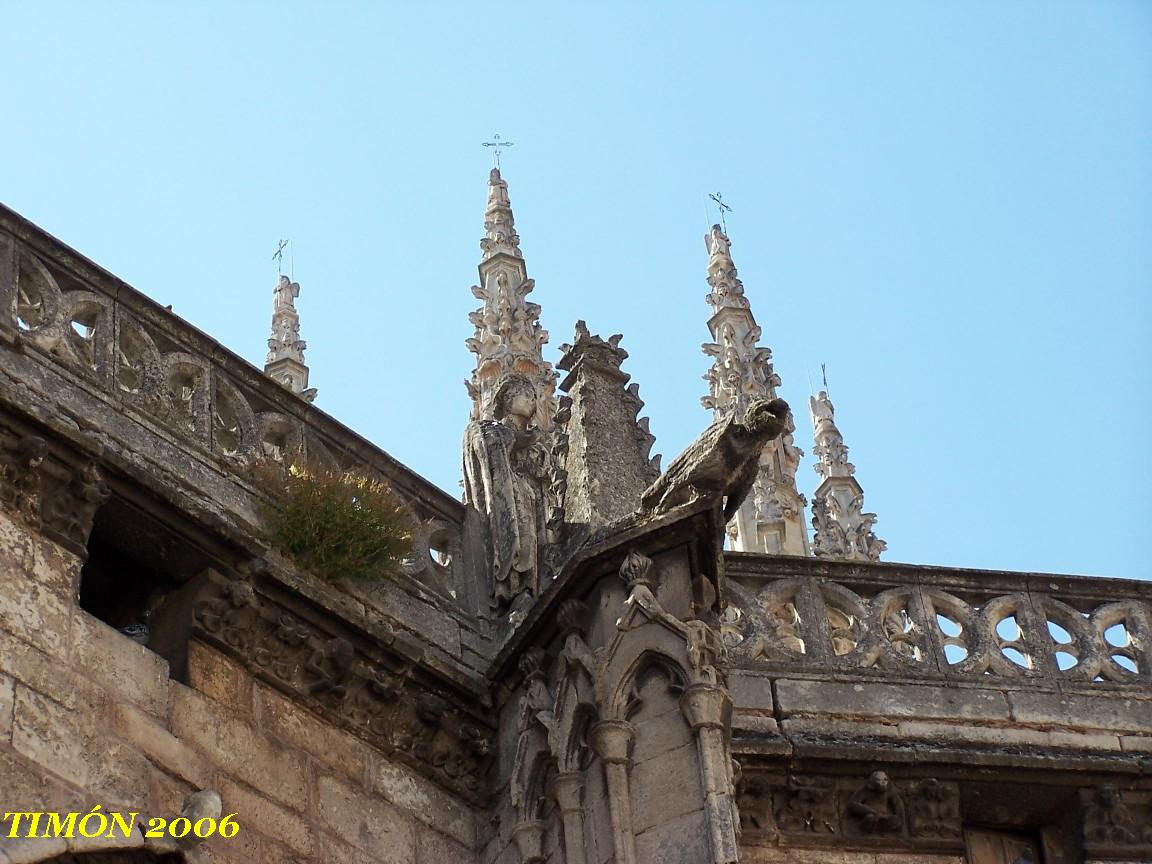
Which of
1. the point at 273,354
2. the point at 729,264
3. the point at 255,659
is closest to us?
the point at 255,659

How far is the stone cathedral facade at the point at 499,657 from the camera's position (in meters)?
9.80

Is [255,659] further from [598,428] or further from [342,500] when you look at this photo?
[598,428]

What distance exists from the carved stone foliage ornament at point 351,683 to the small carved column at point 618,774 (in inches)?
35.6

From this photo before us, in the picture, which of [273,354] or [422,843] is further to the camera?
[273,354]

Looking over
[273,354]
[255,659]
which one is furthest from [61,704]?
[273,354]

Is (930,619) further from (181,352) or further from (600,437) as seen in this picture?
(181,352)

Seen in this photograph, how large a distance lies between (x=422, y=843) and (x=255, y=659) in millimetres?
1016

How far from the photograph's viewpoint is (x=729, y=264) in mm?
23062

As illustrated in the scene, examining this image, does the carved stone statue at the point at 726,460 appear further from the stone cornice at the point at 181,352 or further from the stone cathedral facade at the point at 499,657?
the stone cornice at the point at 181,352

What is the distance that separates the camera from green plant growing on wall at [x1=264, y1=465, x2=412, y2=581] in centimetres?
1085

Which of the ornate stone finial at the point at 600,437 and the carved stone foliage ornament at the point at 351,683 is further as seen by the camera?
the ornate stone finial at the point at 600,437

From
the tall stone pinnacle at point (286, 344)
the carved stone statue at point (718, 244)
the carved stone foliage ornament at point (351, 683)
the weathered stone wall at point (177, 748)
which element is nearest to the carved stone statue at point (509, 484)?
the carved stone foliage ornament at point (351, 683)

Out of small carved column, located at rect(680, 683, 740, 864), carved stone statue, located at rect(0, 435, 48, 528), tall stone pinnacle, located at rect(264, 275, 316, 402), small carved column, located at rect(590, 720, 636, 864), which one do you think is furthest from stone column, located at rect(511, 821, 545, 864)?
tall stone pinnacle, located at rect(264, 275, 316, 402)

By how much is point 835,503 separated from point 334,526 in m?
10.7
